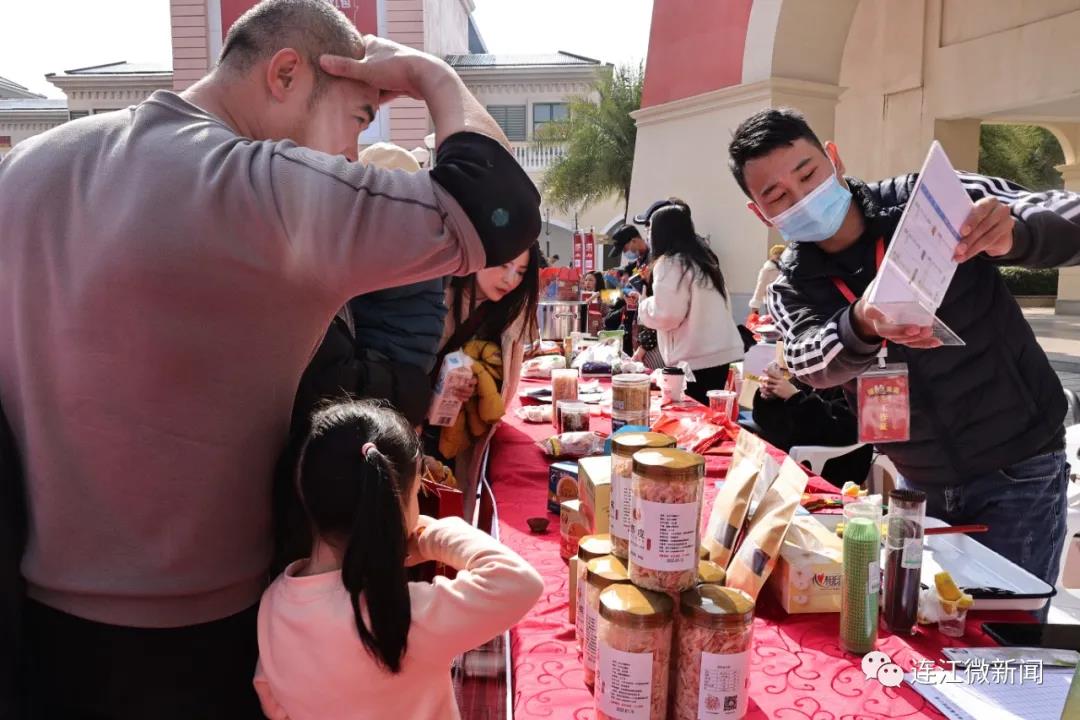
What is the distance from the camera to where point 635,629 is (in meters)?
1.00

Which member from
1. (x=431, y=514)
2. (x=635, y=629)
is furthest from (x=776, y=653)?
(x=431, y=514)

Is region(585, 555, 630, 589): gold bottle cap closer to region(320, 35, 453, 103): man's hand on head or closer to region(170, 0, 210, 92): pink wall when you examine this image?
region(320, 35, 453, 103): man's hand on head

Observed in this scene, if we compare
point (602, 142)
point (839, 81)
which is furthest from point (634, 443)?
point (602, 142)

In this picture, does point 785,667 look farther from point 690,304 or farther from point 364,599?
point 690,304

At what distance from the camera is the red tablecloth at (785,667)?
1.15 meters

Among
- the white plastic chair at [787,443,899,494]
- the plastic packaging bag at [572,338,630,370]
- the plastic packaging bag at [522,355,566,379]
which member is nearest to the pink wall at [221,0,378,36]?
the plastic packaging bag at [572,338,630,370]

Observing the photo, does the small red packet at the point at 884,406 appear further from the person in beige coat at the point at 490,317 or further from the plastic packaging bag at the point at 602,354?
the plastic packaging bag at the point at 602,354

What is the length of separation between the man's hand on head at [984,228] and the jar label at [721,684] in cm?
102

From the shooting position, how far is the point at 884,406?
1686 millimetres

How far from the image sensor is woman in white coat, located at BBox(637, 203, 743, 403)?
4.30m

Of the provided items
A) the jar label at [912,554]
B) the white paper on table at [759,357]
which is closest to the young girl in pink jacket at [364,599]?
the jar label at [912,554]

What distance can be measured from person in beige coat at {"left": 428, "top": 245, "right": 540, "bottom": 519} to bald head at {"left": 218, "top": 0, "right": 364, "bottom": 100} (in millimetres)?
1616

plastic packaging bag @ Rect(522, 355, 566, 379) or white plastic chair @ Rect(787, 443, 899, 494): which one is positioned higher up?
plastic packaging bag @ Rect(522, 355, 566, 379)

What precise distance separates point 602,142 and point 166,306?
20818mm
